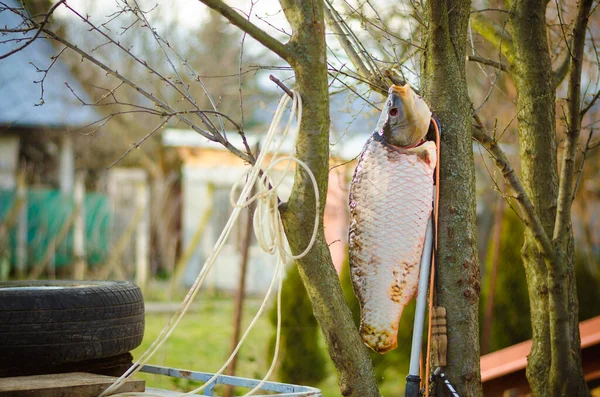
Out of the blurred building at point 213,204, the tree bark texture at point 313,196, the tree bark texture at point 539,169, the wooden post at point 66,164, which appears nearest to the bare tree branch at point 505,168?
the tree bark texture at point 539,169

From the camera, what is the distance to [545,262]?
3.38 metres

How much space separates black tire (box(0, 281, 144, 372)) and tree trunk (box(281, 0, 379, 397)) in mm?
817

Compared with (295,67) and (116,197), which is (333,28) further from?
(116,197)

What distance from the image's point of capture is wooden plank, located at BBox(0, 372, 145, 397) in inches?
84.6

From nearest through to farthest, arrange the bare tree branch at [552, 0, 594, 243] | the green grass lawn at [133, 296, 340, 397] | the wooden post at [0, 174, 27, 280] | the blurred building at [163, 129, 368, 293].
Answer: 1. the bare tree branch at [552, 0, 594, 243]
2. the green grass lawn at [133, 296, 340, 397]
3. the wooden post at [0, 174, 27, 280]
4. the blurred building at [163, 129, 368, 293]

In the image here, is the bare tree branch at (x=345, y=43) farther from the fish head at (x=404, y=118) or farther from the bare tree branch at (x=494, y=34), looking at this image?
the bare tree branch at (x=494, y=34)

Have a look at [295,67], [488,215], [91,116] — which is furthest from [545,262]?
[91,116]

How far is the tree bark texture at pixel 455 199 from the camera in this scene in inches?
99.6

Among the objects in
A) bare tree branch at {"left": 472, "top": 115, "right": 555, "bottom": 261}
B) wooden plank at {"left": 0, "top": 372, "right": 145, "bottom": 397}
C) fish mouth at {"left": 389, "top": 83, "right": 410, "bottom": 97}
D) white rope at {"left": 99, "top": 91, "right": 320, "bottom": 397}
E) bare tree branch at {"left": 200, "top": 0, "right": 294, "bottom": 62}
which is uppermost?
bare tree branch at {"left": 200, "top": 0, "right": 294, "bottom": 62}

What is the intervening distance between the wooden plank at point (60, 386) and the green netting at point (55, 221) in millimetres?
9887

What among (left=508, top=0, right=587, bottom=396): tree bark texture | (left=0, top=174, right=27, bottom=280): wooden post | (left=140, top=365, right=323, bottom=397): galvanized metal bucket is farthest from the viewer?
(left=0, top=174, right=27, bottom=280): wooden post

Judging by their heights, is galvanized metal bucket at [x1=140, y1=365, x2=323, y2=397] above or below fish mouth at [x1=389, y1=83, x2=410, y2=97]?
below

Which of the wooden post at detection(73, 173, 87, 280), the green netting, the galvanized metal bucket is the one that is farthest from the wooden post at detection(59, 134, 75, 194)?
the galvanized metal bucket

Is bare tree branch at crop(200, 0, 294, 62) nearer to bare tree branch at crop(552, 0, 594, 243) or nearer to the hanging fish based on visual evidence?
the hanging fish
